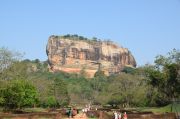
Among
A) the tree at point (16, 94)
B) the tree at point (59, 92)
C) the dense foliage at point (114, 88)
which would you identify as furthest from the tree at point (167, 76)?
the tree at point (59, 92)

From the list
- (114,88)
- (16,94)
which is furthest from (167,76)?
(114,88)

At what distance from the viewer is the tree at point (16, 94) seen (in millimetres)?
61531

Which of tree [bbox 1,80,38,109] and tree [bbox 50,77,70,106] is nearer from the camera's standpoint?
tree [bbox 1,80,38,109]

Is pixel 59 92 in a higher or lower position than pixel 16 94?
higher

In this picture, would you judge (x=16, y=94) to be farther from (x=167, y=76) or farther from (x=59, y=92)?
(x=59, y=92)

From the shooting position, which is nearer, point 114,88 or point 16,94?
point 16,94

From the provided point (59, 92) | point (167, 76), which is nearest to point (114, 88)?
point (59, 92)

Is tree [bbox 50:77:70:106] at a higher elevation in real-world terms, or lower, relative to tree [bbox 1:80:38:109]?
higher

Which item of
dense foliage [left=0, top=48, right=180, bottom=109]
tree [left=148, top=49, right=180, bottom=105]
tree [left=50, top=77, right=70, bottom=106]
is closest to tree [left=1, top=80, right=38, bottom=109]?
dense foliage [left=0, top=48, right=180, bottom=109]

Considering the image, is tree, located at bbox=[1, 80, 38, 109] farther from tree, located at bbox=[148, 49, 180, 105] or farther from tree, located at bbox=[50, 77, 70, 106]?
tree, located at bbox=[50, 77, 70, 106]

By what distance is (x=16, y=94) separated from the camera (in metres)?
62.7

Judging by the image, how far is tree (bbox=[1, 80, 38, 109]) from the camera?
2422 inches

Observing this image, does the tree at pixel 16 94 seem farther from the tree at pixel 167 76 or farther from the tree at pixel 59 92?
the tree at pixel 59 92

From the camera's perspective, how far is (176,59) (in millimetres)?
68938
